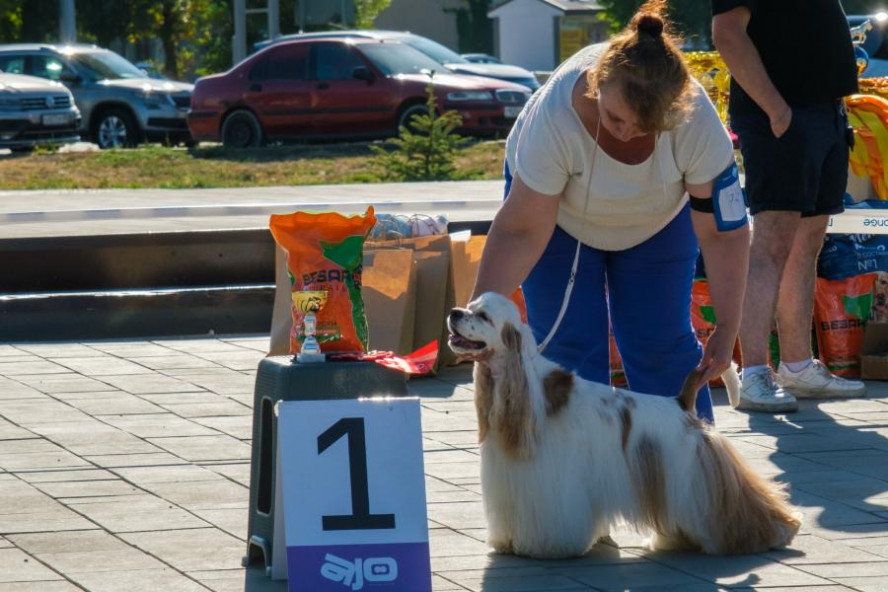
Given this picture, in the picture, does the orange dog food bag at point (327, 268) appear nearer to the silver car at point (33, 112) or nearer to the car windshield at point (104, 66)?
the silver car at point (33, 112)

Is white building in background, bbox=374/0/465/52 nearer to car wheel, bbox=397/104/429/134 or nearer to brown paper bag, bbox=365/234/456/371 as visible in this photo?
car wheel, bbox=397/104/429/134

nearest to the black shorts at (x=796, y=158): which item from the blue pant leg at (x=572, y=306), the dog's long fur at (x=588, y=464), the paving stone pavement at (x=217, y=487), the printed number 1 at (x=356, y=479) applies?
the paving stone pavement at (x=217, y=487)

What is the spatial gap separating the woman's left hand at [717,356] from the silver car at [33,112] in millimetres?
17647

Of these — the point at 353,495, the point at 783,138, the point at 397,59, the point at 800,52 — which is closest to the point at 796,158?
the point at 783,138

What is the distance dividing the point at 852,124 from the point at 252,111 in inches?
533

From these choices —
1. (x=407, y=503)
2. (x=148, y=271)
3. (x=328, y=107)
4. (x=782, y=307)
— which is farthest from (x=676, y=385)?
(x=328, y=107)

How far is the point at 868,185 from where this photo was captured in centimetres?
750

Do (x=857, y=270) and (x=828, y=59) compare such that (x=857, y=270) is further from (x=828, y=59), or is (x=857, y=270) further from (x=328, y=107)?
(x=328, y=107)

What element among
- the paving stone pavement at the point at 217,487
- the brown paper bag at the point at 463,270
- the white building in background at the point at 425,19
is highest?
the white building in background at the point at 425,19

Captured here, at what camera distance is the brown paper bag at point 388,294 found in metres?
7.23

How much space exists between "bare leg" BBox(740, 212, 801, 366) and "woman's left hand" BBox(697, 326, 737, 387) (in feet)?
6.84

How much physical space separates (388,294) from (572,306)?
2577 mm

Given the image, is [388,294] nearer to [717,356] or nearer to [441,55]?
[717,356]

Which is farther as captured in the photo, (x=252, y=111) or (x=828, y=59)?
(x=252, y=111)
